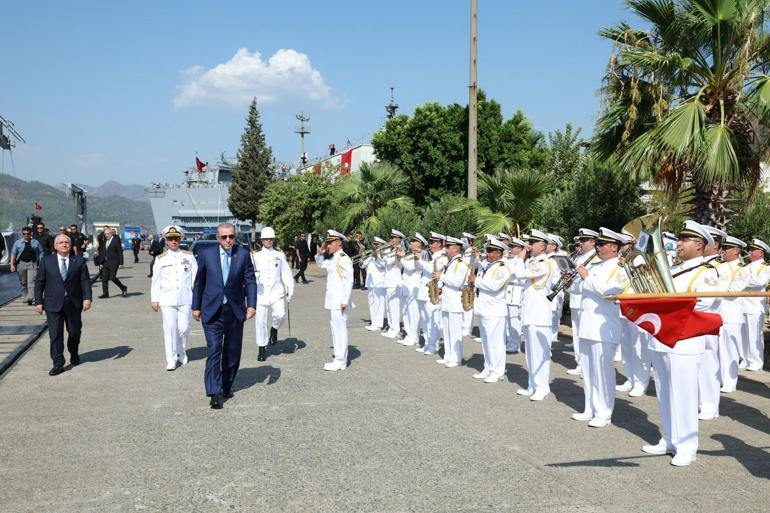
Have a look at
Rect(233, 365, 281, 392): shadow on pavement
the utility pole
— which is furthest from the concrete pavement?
the utility pole

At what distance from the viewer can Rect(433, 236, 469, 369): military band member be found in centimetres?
966

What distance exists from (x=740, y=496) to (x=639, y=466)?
0.82 m

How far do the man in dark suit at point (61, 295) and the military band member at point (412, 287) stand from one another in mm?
5206

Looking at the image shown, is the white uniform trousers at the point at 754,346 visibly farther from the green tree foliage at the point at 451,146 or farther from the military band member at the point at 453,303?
the green tree foliage at the point at 451,146

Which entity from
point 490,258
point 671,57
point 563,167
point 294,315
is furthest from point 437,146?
point 490,258

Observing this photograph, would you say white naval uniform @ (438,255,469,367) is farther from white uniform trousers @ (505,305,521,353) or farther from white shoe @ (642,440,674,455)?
white shoe @ (642,440,674,455)

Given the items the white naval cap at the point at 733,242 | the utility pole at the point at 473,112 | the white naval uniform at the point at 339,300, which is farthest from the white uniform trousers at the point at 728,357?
the utility pole at the point at 473,112

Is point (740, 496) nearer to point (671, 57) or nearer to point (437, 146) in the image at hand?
point (671, 57)

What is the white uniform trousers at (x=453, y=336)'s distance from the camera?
970cm

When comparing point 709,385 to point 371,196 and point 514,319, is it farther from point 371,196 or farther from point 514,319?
point 371,196

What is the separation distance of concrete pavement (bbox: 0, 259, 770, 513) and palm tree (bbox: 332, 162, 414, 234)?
14.5 metres

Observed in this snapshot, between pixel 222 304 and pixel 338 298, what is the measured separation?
7.33 feet

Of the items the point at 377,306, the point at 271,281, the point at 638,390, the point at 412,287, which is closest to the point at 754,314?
the point at 638,390

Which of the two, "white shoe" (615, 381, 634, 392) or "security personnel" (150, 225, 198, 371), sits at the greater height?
"security personnel" (150, 225, 198, 371)
